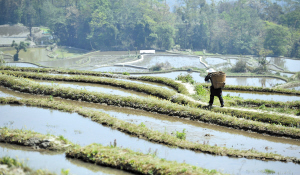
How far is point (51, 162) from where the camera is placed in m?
9.32

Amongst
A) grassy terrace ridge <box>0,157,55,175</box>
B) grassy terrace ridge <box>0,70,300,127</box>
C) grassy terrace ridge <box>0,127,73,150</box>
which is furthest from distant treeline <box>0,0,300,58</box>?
grassy terrace ridge <box>0,157,55,175</box>

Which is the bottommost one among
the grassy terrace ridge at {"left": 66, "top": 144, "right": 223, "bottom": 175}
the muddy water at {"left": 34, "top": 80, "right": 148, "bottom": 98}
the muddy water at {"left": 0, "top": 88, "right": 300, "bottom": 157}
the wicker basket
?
the muddy water at {"left": 0, "top": 88, "right": 300, "bottom": 157}

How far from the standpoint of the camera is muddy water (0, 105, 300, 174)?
9898 millimetres

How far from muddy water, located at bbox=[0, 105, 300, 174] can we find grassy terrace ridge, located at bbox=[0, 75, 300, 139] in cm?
309

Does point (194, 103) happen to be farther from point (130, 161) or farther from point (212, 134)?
point (130, 161)

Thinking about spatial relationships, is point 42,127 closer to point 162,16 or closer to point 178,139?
point 178,139

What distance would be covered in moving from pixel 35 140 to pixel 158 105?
7.09 m

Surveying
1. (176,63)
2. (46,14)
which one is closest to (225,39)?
(176,63)

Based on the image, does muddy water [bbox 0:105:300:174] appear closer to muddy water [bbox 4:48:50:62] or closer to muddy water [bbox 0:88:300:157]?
muddy water [bbox 0:88:300:157]

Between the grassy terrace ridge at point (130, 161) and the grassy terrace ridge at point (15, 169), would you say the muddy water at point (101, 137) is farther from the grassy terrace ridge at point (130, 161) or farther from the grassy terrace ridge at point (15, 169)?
the grassy terrace ridge at point (15, 169)

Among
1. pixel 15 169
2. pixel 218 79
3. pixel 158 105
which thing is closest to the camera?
pixel 15 169

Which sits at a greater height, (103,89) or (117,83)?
(117,83)

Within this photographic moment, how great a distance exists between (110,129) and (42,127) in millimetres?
2664

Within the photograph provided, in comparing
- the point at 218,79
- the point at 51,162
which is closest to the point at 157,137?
the point at 51,162
